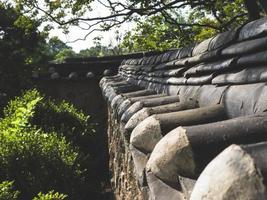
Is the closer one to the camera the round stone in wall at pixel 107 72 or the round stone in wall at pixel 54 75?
the round stone in wall at pixel 107 72

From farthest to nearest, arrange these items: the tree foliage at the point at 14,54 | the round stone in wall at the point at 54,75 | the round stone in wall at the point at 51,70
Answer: the tree foliage at the point at 14,54 → the round stone in wall at the point at 51,70 → the round stone in wall at the point at 54,75

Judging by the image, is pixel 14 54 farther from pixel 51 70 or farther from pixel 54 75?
pixel 54 75

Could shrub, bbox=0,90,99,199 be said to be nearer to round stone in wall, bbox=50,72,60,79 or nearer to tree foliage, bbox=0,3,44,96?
round stone in wall, bbox=50,72,60,79

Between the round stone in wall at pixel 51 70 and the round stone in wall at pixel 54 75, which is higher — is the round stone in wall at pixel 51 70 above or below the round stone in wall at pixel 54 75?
above

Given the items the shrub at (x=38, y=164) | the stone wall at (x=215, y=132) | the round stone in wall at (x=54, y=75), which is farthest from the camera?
the round stone in wall at (x=54, y=75)

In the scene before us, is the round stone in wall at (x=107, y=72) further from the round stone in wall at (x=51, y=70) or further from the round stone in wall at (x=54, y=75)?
the round stone in wall at (x=51, y=70)

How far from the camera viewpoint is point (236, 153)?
875 millimetres

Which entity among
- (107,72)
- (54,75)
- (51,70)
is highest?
(51,70)

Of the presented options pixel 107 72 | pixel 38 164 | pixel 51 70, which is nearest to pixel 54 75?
pixel 51 70

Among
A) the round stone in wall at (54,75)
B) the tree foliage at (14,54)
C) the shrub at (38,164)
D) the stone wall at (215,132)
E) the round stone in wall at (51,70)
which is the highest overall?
the tree foliage at (14,54)

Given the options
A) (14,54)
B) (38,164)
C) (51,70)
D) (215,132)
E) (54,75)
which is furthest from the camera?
(14,54)

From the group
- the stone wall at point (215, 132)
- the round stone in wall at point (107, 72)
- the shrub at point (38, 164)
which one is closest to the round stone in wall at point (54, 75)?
the round stone in wall at point (107, 72)

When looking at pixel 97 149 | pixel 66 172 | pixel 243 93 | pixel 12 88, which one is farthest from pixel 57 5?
pixel 243 93

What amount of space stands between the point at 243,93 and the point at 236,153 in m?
0.83
